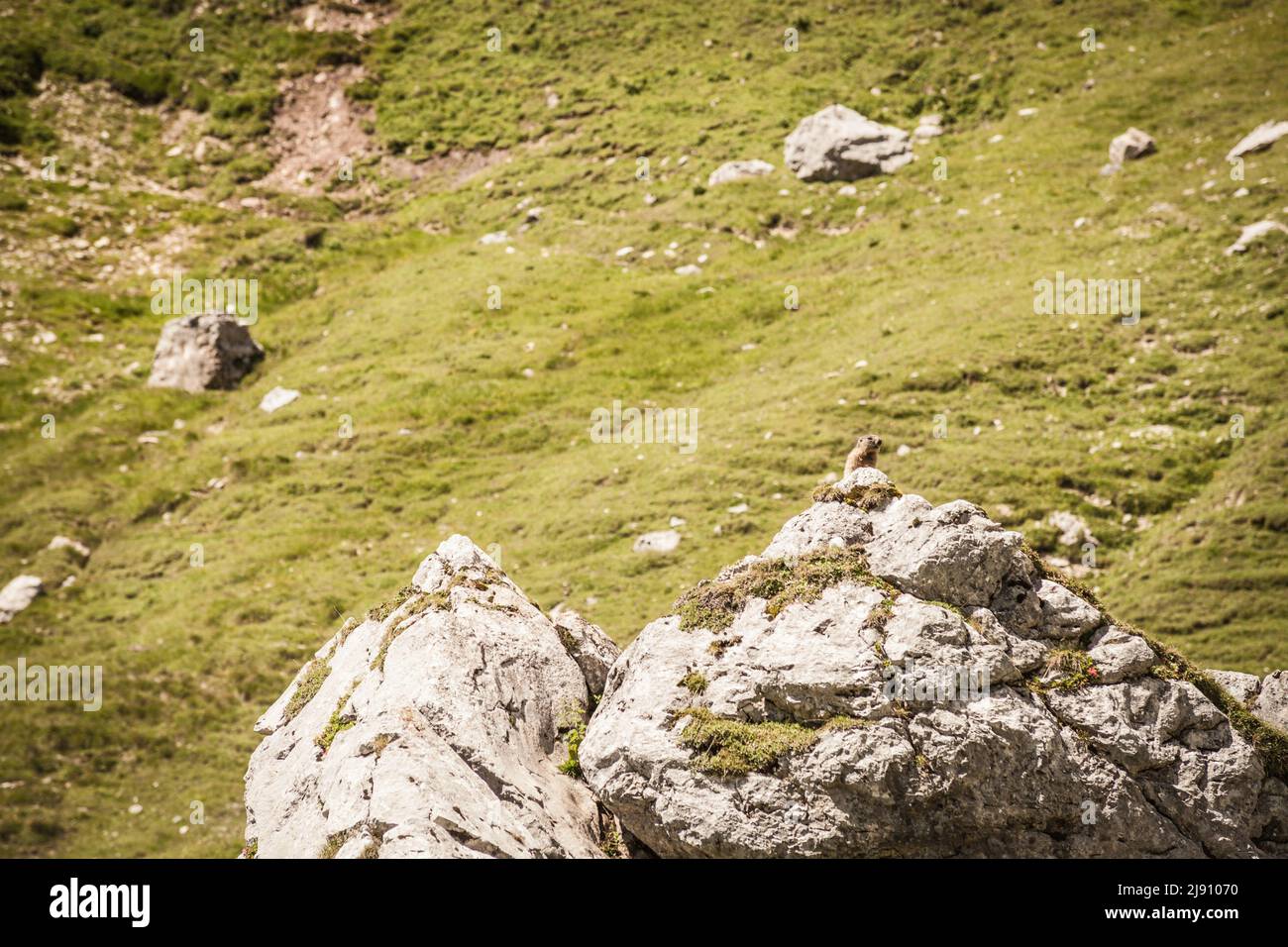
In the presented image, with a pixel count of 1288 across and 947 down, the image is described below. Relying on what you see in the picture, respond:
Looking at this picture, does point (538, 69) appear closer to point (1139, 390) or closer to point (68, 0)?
point (68, 0)

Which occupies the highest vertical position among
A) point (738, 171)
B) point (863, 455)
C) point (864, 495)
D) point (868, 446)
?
point (738, 171)

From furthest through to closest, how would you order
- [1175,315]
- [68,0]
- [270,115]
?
[68,0] < [270,115] < [1175,315]

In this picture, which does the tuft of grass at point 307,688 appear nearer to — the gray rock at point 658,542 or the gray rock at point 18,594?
the gray rock at point 658,542

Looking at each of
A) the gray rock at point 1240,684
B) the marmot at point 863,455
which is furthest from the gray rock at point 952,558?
the gray rock at point 1240,684

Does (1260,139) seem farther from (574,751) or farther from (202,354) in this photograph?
(202,354)

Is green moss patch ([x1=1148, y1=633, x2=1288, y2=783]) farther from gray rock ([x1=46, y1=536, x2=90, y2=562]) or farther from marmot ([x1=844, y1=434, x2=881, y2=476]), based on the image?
gray rock ([x1=46, y1=536, x2=90, y2=562])

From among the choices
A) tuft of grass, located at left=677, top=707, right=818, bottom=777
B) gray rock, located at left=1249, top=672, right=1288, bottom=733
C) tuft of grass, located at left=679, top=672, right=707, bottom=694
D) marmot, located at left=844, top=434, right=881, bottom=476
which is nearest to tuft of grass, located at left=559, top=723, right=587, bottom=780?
tuft of grass, located at left=679, top=672, right=707, bottom=694

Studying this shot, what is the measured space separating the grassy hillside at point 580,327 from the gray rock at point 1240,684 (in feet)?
22.7

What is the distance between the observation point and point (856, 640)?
531 inches

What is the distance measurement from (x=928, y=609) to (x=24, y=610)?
108 feet

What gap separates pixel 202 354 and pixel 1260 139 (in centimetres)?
4926

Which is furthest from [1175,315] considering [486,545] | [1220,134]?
[486,545]

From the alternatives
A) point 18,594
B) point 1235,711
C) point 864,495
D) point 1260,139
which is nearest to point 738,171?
point 1260,139

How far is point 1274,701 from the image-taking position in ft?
49.9
